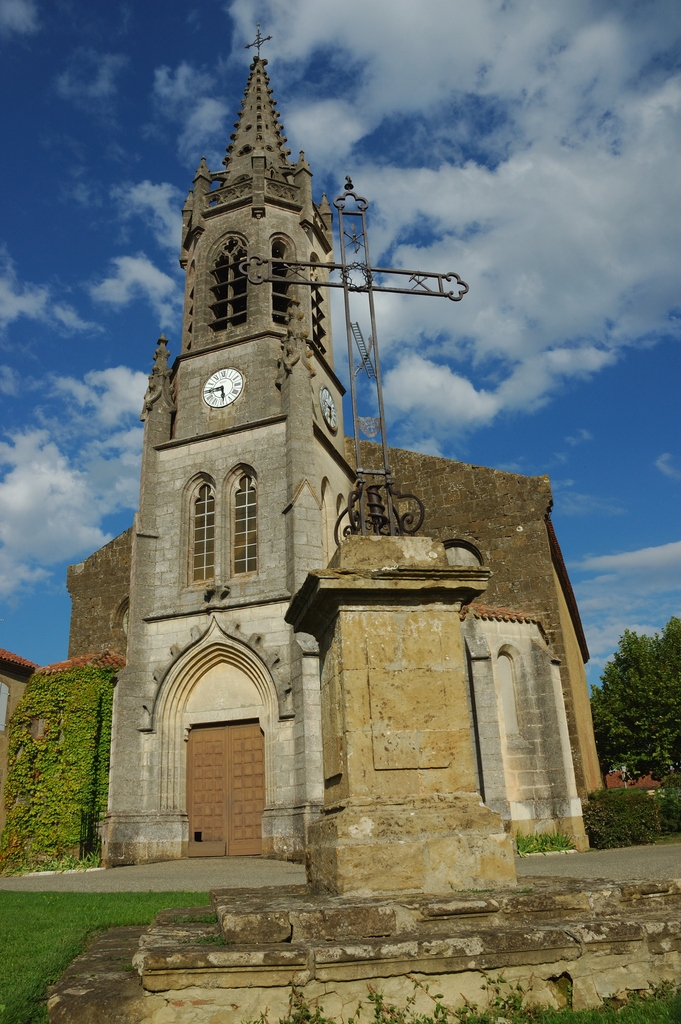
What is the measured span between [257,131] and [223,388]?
1030 centimetres

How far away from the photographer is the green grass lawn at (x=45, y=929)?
405 cm

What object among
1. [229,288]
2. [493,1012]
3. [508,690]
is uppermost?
[229,288]

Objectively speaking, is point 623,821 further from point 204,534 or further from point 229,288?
point 229,288

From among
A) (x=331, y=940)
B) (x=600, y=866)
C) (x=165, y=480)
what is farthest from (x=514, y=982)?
(x=165, y=480)

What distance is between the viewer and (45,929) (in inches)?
249

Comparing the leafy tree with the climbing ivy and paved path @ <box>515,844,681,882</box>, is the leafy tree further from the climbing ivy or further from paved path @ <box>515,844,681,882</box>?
the climbing ivy

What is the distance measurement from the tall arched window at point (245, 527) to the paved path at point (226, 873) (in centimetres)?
613

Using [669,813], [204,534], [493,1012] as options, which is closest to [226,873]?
[204,534]

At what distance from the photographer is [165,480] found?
1936cm

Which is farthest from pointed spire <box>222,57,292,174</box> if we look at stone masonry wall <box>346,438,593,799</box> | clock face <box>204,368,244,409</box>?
stone masonry wall <box>346,438,593,799</box>

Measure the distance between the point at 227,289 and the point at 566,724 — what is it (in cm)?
1445

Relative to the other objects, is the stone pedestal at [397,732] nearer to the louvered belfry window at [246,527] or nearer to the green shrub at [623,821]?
the louvered belfry window at [246,527]

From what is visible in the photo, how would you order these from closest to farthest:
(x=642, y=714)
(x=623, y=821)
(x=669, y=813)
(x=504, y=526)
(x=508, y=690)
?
(x=623, y=821) → (x=508, y=690) → (x=669, y=813) → (x=504, y=526) → (x=642, y=714)

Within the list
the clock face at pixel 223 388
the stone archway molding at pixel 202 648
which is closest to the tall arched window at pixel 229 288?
the clock face at pixel 223 388
